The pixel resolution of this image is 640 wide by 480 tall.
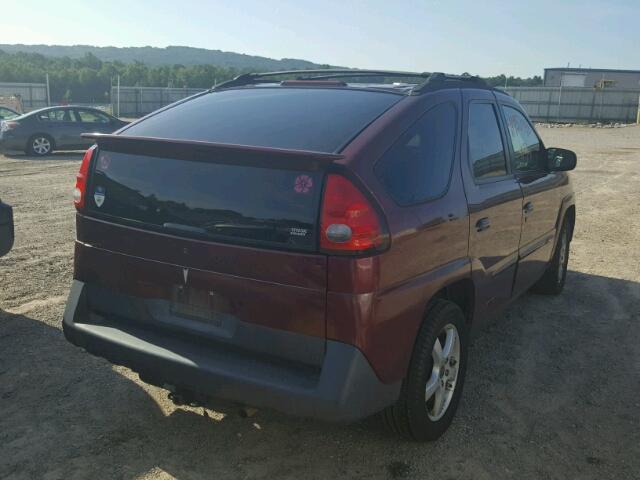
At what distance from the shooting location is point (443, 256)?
3188 mm

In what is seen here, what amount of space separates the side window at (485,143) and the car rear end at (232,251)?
0.70m

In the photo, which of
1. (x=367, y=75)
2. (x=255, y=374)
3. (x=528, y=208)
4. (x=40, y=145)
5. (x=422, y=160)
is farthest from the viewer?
(x=40, y=145)

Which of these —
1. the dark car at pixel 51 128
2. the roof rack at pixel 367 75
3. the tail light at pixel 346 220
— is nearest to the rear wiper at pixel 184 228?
the tail light at pixel 346 220

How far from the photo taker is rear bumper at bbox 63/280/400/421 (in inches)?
103

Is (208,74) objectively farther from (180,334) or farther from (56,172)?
(180,334)

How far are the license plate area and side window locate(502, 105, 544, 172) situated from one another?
2.48 m

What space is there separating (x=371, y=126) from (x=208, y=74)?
264ft

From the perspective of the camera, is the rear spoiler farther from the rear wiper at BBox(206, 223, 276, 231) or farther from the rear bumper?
the rear bumper

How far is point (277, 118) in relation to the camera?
10.6ft

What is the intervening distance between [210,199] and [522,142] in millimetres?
2739

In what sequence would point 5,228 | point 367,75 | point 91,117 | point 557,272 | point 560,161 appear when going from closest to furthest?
point 367,75
point 5,228
point 560,161
point 557,272
point 91,117

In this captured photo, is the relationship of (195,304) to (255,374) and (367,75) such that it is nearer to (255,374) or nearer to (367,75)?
(255,374)

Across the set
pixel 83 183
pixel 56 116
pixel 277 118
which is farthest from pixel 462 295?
pixel 56 116

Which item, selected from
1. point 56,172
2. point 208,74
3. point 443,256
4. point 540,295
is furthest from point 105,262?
point 208,74
